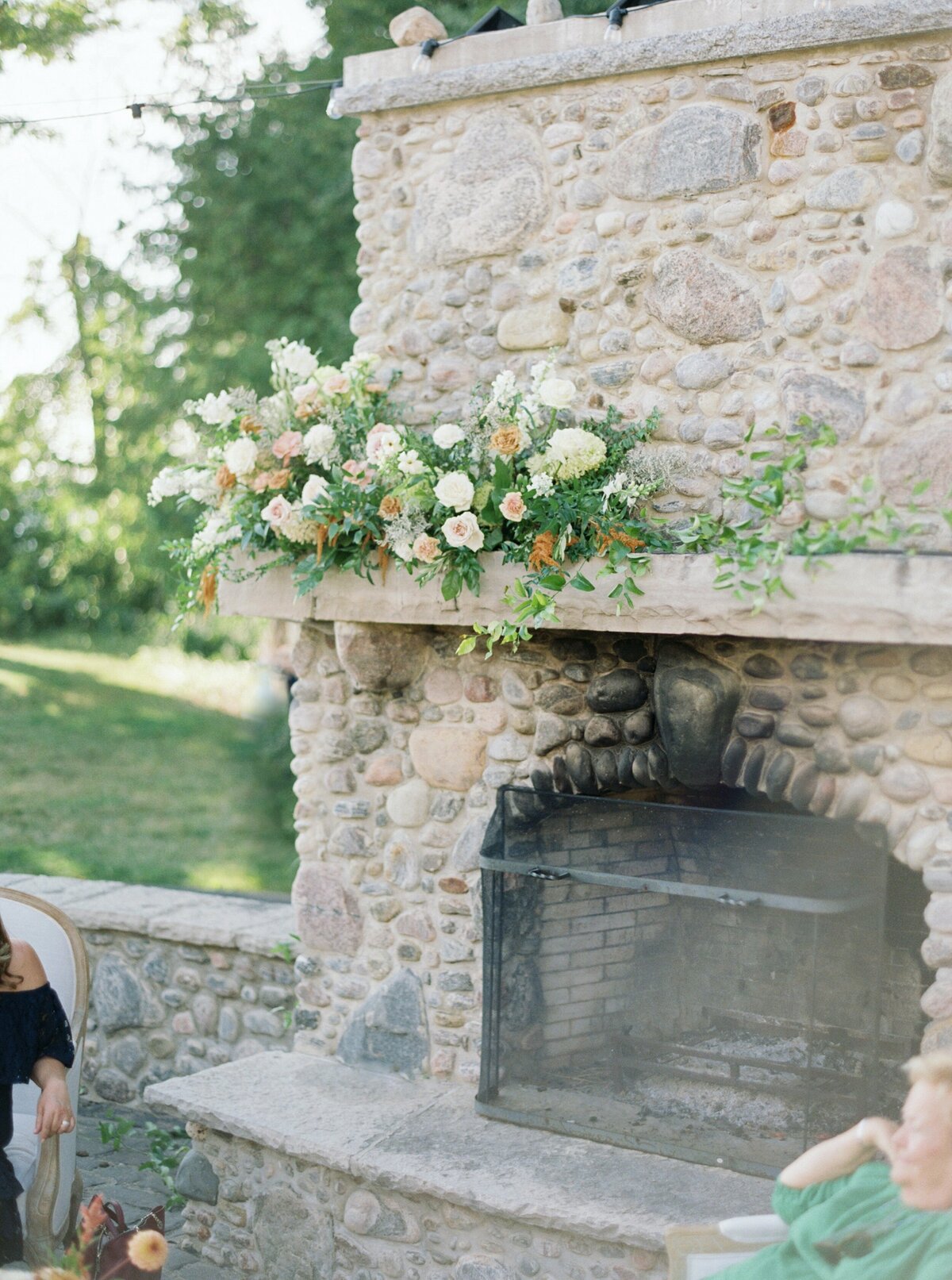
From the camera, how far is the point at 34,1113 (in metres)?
3.62

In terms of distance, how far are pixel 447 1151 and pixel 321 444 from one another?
202 cm

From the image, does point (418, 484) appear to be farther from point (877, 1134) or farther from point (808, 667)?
point (877, 1134)

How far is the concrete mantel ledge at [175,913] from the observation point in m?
4.87

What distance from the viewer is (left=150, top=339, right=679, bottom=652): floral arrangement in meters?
3.38

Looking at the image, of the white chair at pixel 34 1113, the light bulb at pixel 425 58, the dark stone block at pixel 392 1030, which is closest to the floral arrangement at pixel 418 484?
the light bulb at pixel 425 58

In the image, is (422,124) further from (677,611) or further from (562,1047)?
(562,1047)

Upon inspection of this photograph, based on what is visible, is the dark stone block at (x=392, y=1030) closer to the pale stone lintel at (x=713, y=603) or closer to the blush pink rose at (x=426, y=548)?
the pale stone lintel at (x=713, y=603)

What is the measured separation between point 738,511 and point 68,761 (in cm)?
762

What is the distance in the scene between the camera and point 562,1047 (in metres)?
3.96

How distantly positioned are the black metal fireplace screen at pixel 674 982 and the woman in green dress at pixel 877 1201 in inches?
33.8

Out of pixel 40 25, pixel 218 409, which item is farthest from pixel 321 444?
pixel 40 25

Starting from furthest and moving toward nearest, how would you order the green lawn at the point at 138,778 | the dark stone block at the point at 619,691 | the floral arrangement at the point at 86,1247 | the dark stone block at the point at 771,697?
1. the green lawn at the point at 138,778
2. the dark stone block at the point at 619,691
3. the dark stone block at the point at 771,697
4. the floral arrangement at the point at 86,1247

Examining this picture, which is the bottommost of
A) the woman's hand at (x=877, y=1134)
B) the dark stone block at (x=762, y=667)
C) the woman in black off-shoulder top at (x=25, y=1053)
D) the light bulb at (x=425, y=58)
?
the woman in black off-shoulder top at (x=25, y=1053)

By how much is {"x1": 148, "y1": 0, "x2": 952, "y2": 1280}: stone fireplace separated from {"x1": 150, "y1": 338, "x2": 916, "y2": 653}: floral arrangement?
80mm
